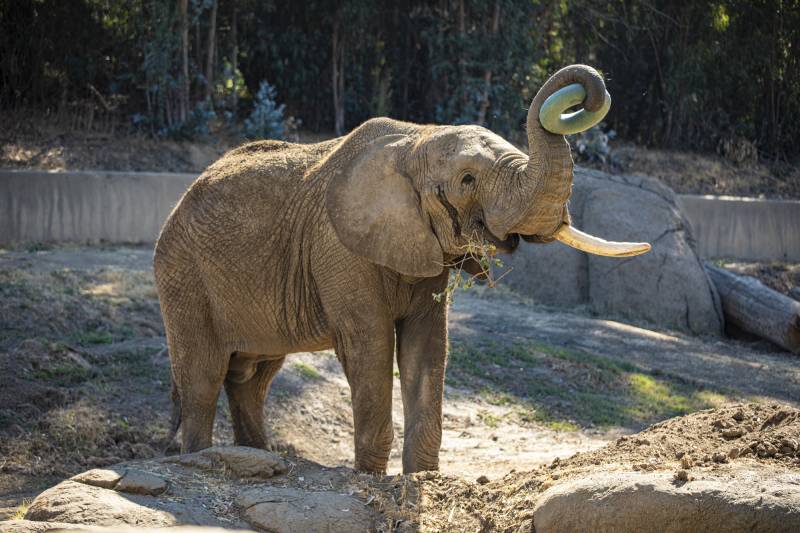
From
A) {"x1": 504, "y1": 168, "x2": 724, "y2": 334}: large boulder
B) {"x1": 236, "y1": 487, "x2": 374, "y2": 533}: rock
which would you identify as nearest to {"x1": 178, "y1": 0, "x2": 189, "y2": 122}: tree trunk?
{"x1": 504, "y1": 168, "x2": 724, "y2": 334}: large boulder

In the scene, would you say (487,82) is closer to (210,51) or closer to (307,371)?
(210,51)

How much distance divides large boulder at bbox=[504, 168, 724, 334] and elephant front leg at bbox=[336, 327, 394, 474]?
8501 millimetres

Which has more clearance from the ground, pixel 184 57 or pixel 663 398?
pixel 184 57

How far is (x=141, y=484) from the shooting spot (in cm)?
697

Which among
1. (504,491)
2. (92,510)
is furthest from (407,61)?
(92,510)

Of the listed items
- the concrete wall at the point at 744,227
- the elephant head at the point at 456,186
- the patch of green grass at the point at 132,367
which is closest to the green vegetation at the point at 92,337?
the patch of green grass at the point at 132,367

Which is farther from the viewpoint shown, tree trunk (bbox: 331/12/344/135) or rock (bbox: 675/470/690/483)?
tree trunk (bbox: 331/12/344/135)

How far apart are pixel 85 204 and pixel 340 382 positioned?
6.56 m

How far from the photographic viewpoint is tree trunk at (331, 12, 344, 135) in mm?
21344

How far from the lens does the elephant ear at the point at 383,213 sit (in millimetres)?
8195

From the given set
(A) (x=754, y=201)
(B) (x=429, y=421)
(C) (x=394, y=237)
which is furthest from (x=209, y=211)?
(A) (x=754, y=201)

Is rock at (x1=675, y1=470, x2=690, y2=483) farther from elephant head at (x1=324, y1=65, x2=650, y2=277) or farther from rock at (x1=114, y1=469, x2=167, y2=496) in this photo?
rock at (x1=114, y1=469, x2=167, y2=496)

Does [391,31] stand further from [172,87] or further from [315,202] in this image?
[315,202]

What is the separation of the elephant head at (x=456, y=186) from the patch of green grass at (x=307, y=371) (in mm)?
3967
